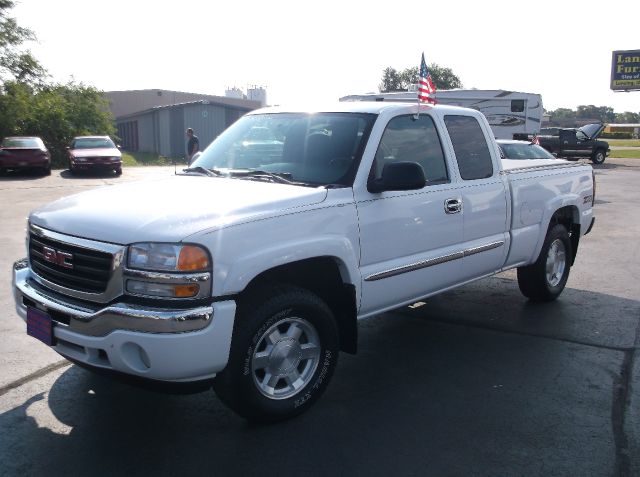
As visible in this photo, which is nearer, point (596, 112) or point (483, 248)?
point (483, 248)

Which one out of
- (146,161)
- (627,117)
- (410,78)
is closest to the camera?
(146,161)

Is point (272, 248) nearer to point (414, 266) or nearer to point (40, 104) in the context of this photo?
point (414, 266)

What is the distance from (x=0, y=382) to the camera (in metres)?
4.40

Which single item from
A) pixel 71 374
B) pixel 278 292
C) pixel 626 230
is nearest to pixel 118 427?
pixel 71 374

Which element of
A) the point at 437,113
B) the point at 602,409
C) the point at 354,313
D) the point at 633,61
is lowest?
the point at 602,409

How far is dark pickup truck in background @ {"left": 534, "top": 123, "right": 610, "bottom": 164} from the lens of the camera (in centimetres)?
3128

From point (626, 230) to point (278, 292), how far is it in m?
9.49

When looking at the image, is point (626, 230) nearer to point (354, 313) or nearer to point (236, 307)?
point (354, 313)

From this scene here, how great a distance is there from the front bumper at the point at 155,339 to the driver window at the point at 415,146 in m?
1.70

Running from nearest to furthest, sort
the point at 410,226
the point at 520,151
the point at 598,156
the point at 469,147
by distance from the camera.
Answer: the point at 410,226 → the point at 469,147 → the point at 520,151 → the point at 598,156

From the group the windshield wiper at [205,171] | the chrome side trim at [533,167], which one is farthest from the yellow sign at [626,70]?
→ the windshield wiper at [205,171]

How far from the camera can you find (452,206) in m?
4.88

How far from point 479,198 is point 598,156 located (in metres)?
29.8

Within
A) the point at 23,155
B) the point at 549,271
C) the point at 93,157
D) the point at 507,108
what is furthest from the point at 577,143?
the point at 549,271
